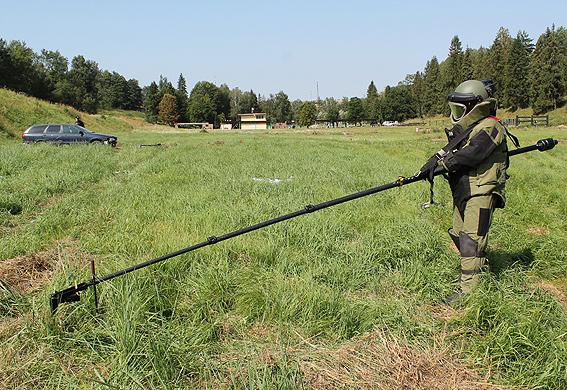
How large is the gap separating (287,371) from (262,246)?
90.7 inches

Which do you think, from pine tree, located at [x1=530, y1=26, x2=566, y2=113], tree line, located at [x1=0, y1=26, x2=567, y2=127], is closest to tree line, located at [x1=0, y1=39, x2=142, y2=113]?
tree line, located at [x1=0, y1=26, x2=567, y2=127]

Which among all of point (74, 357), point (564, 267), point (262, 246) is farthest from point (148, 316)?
point (564, 267)

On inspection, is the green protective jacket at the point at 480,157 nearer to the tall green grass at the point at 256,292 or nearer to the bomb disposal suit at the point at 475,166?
the bomb disposal suit at the point at 475,166

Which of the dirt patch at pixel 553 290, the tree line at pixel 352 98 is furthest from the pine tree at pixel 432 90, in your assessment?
the dirt patch at pixel 553 290

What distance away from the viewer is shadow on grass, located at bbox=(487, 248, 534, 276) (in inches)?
178

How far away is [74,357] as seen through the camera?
270 cm

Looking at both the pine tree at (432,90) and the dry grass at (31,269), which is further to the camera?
the pine tree at (432,90)

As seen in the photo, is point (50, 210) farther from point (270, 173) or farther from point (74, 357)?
point (270, 173)

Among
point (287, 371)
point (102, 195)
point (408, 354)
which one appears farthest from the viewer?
point (102, 195)

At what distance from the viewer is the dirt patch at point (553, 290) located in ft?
12.6

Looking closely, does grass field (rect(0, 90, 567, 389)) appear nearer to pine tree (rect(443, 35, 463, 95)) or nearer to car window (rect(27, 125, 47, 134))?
car window (rect(27, 125, 47, 134))

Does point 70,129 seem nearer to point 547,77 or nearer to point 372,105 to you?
point 547,77

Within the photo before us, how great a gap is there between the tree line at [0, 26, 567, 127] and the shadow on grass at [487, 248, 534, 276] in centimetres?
6942

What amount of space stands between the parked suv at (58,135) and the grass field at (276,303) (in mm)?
13358
